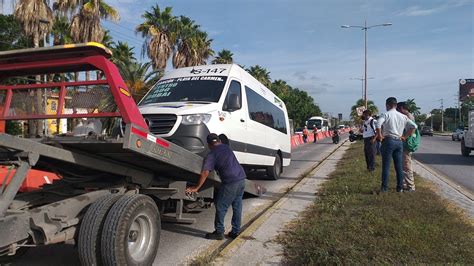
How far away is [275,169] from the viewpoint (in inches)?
498

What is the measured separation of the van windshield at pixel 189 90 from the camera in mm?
8594

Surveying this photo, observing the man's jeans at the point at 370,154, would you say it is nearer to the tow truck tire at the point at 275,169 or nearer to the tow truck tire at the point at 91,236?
the tow truck tire at the point at 275,169

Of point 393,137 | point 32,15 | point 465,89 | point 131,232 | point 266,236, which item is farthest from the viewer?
point 465,89

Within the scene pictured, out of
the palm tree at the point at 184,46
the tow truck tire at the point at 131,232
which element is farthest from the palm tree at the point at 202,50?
the tow truck tire at the point at 131,232

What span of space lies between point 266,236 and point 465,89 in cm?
10800

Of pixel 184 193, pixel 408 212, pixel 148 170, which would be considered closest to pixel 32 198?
pixel 148 170

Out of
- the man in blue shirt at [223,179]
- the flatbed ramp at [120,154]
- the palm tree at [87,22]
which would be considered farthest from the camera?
the palm tree at [87,22]

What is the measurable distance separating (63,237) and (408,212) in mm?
4869

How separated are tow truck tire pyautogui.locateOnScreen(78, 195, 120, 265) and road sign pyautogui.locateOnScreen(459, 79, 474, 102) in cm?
10902

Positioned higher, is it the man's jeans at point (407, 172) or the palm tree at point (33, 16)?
the palm tree at point (33, 16)

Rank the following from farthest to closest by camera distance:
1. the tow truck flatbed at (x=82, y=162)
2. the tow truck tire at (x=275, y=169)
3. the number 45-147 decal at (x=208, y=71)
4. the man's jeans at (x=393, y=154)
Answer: the tow truck tire at (x=275, y=169), the number 45-147 decal at (x=208, y=71), the man's jeans at (x=393, y=154), the tow truck flatbed at (x=82, y=162)

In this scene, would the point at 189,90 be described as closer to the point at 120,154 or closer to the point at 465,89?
the point at 120,154

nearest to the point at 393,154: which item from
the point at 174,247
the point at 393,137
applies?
the point at 393,137

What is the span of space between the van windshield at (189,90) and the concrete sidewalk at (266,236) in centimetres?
240
